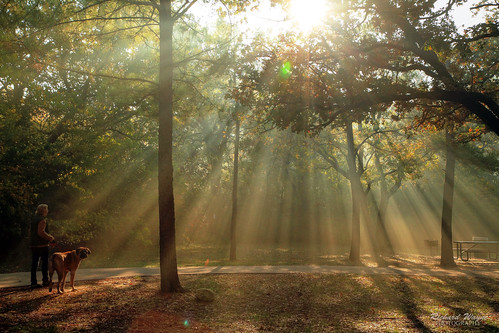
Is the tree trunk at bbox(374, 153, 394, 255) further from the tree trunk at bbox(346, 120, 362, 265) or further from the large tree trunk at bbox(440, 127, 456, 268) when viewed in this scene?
the large tree trunk at bbox(440, 127, 456, 268)

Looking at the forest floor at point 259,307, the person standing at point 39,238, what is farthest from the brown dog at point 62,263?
the person standing at point 39,238

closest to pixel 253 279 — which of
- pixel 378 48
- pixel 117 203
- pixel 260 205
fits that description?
pixel 378 48

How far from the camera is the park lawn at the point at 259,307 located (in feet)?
24.1

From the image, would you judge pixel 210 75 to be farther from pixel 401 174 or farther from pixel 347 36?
pixel 401 174

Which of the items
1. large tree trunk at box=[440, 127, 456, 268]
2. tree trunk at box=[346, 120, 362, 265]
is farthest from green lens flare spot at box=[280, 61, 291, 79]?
large tree trunk at box=[440, 127, 456, 268]

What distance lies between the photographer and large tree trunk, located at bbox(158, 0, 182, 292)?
10.1 meters

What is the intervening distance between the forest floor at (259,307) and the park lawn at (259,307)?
17 mm

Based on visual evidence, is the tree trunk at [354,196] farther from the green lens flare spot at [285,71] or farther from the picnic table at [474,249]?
the green lens flare spot at [285,71]

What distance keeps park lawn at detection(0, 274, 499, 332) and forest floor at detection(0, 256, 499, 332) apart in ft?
0.06

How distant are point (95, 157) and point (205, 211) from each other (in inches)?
714

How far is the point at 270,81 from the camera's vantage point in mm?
10320

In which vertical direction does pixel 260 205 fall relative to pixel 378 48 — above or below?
below

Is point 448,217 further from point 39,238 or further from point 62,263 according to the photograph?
point 39,238

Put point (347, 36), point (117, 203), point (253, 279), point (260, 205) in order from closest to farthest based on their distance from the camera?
1. point (347, 36)
2. point (253, 279)
3. point (117, 203)
4. point (260, 205)
